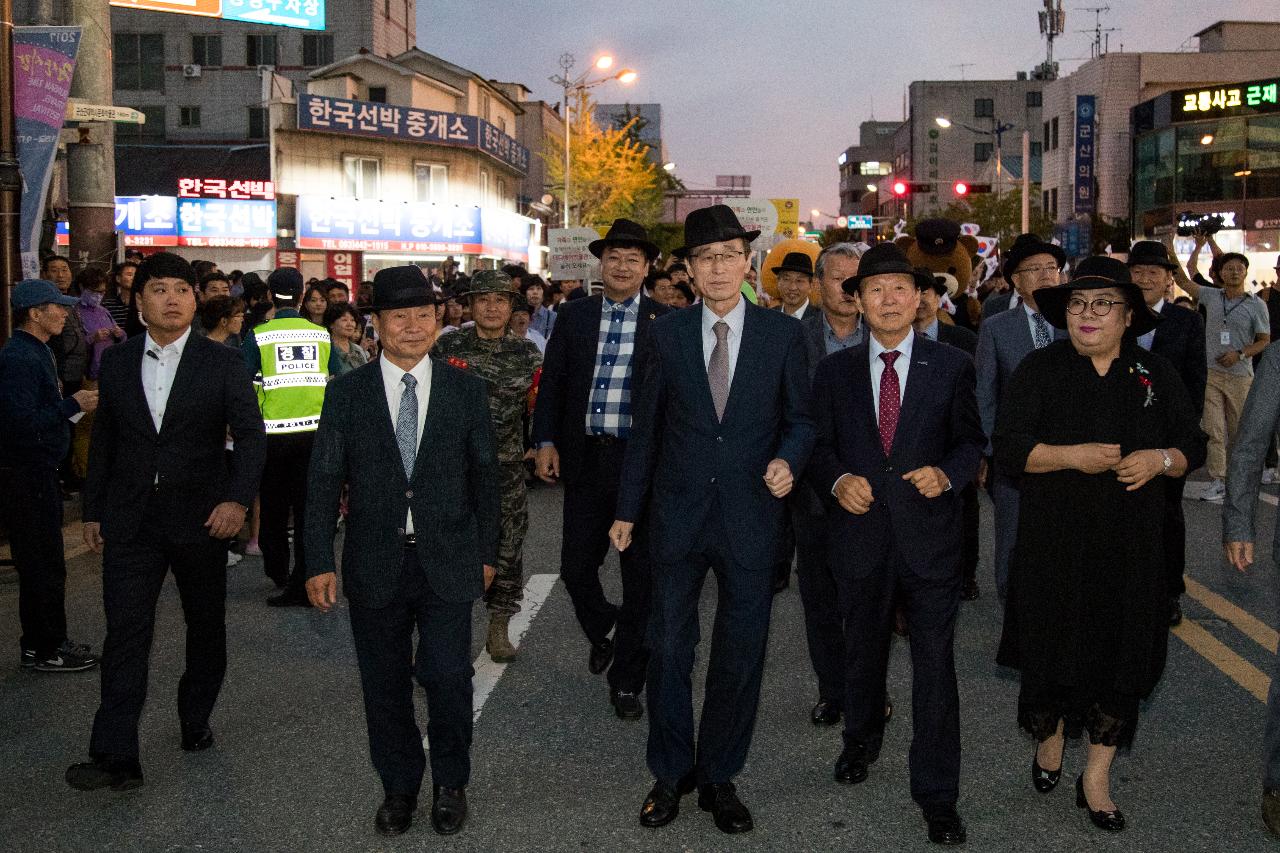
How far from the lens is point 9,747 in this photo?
216 inches

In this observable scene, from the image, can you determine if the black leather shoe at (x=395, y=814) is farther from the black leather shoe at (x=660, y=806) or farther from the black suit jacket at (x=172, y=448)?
the black suit jacket at (x=172, y=448)

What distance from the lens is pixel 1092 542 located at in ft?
14.9

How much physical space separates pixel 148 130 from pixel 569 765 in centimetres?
5513

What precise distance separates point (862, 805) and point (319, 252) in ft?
128

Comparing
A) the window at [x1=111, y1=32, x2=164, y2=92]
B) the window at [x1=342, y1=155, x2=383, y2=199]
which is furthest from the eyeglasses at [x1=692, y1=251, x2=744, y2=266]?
the window at [x1=111, y1=32, x2=164, y2=92]

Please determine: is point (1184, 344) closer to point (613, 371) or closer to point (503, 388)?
point (613, 371)

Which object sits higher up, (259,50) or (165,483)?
(259,50)

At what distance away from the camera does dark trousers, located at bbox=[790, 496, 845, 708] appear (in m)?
5.68

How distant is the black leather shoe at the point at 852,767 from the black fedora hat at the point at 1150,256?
3864 millimetres

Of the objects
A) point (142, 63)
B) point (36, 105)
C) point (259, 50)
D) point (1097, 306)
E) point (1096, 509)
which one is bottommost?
point (1096, 509)

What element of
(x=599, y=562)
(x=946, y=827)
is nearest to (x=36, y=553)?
(x=599, y=562)

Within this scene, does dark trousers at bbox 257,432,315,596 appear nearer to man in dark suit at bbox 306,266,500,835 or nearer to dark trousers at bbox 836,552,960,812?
man in dark suit at bbox 306,266,500,835

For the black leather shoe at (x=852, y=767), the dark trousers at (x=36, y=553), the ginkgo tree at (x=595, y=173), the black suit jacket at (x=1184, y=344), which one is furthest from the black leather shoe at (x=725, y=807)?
the ginkgo tree at (x=595, y=173)

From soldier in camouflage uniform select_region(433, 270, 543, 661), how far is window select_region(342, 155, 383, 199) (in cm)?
3685
